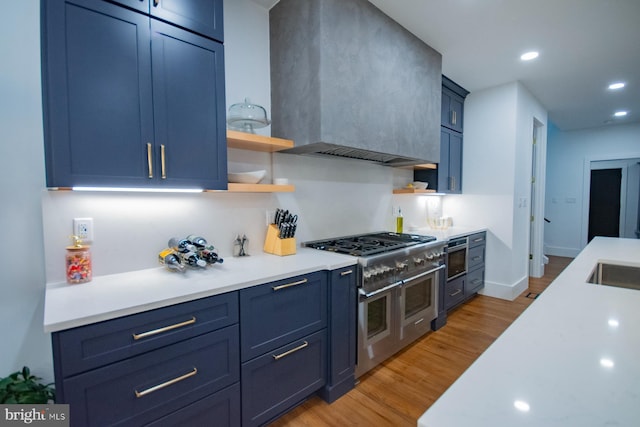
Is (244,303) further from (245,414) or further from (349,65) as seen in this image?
(349,65)

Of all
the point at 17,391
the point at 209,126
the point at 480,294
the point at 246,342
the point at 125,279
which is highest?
the point at 209,126

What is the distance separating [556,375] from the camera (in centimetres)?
67

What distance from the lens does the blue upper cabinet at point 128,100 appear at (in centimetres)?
124

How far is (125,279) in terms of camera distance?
1.53 meters

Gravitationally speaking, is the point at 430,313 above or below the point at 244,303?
below

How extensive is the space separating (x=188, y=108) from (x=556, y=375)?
182cm

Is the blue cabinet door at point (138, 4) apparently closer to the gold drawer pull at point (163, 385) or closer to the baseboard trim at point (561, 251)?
the gold drawer pull at point (163, 385)

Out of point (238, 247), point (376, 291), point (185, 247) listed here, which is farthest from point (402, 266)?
point (185, 247)

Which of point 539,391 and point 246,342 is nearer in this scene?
point 539,391

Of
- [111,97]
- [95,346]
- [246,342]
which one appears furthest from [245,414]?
[111,97]

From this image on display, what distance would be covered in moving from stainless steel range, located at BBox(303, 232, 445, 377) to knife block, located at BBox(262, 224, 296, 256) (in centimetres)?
31

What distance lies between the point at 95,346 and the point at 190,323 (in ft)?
1.10

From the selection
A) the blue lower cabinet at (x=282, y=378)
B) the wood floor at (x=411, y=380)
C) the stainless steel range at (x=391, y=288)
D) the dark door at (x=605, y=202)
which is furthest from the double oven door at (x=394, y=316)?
the dark door at (x=605, y=202)

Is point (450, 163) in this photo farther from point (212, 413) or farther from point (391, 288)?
point (212, 413)
